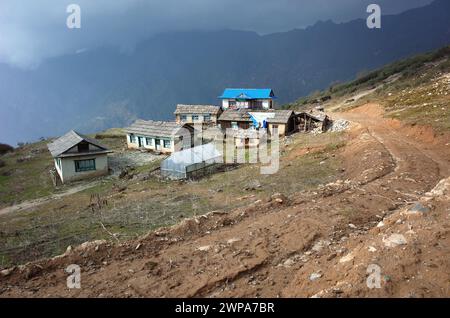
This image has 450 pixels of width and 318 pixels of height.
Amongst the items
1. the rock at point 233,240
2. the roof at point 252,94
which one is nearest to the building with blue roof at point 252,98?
the roof at point 252,94

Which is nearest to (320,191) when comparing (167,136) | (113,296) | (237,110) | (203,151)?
(113,296)

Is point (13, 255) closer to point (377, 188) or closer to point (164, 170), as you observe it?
point (377, 188)

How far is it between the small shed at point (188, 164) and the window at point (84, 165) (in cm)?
964

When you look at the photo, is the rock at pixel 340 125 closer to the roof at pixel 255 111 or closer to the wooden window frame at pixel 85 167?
the roof at pixel 255 111

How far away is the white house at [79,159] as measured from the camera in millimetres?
33844

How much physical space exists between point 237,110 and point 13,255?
130 feet

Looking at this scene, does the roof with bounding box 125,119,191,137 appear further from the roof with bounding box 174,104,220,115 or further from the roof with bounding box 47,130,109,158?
the roof with bounding box 174,104,220,115

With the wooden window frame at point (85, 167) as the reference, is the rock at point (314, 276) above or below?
above

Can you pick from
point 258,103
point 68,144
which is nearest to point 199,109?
point 258,103

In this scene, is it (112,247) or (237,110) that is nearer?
(112,247)

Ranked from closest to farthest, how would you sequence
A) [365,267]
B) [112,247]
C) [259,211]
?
[365,267]
[112,247]
[259,211]

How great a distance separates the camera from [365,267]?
299 inches

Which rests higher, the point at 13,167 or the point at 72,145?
the point at 72,145

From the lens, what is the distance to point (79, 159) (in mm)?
34625
